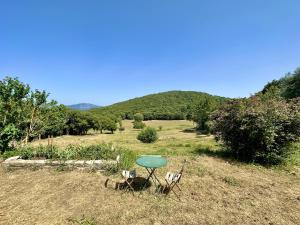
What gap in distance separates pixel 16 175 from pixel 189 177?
5.86 m

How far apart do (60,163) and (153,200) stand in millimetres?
3964

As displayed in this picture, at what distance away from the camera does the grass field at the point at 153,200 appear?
4641 mm

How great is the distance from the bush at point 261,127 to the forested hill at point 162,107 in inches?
2217

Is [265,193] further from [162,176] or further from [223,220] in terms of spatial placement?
[162,176]

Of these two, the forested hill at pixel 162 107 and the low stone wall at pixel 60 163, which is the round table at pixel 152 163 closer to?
the low stone wall at pixel 60 163

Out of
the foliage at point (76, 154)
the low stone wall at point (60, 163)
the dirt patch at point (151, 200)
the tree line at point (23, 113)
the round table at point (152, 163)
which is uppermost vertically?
the tree line at point (23, 113)

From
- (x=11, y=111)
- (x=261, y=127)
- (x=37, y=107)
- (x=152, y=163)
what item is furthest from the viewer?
(x=37, y=107)

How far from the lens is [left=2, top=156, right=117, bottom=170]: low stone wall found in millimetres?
7402

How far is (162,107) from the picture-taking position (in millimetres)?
81312

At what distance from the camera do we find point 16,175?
7.20 meters

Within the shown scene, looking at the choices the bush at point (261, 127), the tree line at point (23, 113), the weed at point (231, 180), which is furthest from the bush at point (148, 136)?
the weed at point (231, 180)

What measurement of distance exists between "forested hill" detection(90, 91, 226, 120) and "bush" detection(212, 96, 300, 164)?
56.3 m

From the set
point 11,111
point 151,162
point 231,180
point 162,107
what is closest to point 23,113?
point 11,111

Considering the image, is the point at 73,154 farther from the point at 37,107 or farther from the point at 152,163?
the point at 37,107
